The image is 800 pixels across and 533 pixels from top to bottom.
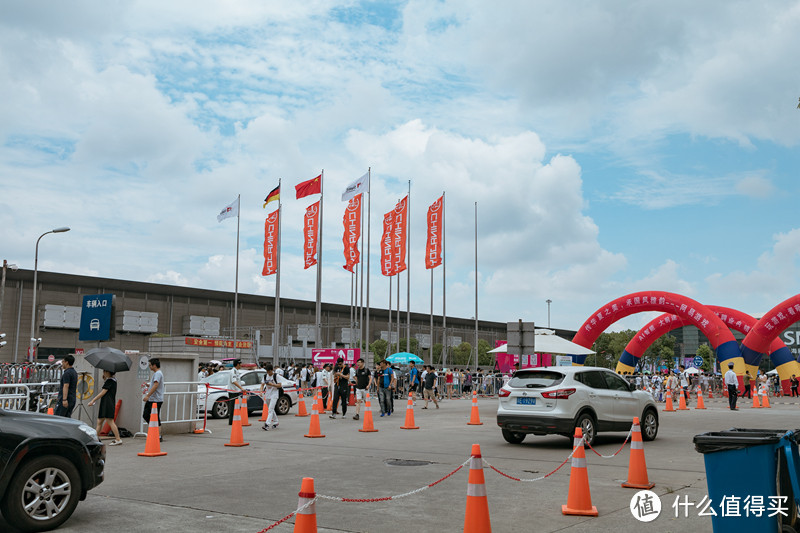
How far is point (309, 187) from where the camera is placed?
3906cm

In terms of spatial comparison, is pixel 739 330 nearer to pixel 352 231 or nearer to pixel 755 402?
pixel 755 402

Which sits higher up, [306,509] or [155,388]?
[155,388]

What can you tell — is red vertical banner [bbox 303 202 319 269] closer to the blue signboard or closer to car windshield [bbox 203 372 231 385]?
car windshield [bbox 203 372 231 385]

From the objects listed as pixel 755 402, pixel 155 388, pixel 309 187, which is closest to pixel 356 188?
pixel 309 187

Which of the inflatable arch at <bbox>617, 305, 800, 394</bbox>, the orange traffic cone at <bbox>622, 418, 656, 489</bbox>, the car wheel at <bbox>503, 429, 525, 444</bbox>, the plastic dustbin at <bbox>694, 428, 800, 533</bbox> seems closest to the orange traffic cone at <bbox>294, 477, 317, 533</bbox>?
the plastic dustbin at <bbox>694, 428, 800, 533</bbox>

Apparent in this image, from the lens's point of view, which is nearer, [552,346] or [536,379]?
[536,379]

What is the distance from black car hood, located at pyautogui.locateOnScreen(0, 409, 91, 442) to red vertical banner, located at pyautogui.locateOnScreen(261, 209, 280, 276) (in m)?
31.9

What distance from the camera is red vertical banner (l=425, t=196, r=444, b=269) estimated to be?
39875mm

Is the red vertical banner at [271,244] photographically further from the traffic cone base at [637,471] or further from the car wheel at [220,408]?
the traffic cone base at [637,471]

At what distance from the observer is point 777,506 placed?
18.8 ft

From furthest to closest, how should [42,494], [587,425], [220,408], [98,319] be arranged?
[220,408] → [98,319] → [587,425] → [42,494]

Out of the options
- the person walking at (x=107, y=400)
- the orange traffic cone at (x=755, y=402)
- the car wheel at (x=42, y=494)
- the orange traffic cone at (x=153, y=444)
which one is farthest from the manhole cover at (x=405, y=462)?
the orange traffic cone at (x=755, y=402)

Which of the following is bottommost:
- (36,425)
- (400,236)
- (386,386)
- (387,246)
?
(386,386)

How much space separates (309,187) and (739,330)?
2741 cm
